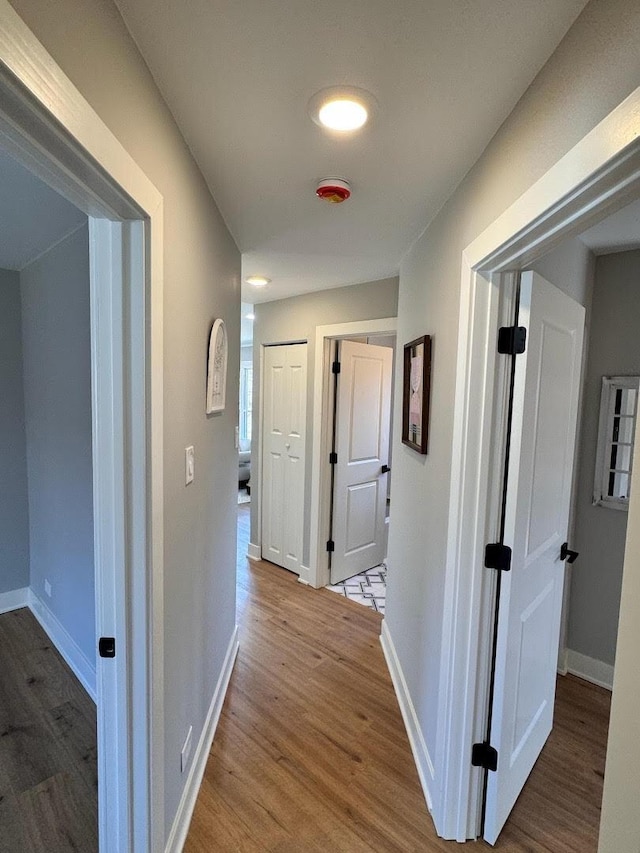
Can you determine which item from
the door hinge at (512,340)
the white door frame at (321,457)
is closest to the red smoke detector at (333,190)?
the door hinge at (512,340)

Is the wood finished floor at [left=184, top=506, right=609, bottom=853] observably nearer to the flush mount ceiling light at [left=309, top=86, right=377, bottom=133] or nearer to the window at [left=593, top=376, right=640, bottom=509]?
the window at [left=593, top=376, right=640, bottom=509]

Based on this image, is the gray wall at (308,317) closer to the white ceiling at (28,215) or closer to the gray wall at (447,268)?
the gray wall at (447,268)

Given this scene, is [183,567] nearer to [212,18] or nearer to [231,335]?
[231,335]

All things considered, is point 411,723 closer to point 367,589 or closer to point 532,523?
point 532,523

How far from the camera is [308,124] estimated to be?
125cm

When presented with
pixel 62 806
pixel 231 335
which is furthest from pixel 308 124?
pixel 62 806

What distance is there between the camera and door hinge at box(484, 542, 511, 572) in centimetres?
146

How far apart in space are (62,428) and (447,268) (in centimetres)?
204

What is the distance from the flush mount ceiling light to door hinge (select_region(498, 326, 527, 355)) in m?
0.71

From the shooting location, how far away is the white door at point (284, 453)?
365 centimetres

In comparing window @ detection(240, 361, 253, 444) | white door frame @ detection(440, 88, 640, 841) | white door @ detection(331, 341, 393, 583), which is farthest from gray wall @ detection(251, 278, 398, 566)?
window @ detection(240, 361, 253, 444)

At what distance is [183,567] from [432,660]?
103 cm

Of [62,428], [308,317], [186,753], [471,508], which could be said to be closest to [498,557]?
[471,508]

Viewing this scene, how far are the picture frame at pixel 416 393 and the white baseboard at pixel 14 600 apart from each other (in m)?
2.69
